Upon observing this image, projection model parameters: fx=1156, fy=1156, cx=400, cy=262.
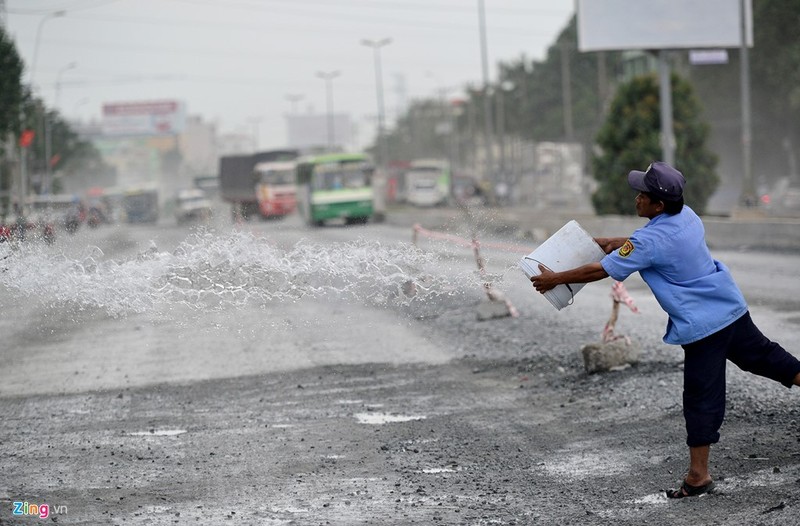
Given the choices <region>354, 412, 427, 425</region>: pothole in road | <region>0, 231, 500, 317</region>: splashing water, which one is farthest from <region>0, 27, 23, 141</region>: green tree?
<region>354, 412, 427, 425</region>: pothole in road

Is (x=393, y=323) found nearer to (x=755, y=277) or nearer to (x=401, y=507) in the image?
(x=755, y=277)

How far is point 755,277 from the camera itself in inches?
711

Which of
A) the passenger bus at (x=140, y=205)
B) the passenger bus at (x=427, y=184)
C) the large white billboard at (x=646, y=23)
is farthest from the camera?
the passenger bus at (x=427, y=184)

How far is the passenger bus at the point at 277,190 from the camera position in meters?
57.0

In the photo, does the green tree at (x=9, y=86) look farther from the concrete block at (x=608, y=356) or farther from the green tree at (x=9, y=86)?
the concrete block at (x=608, y=356)

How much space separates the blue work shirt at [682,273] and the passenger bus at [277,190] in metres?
51.1

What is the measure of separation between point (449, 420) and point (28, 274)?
3213 mm

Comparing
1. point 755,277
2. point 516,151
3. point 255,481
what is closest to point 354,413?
point 255,481

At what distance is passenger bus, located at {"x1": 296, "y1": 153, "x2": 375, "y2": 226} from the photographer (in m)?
44.7

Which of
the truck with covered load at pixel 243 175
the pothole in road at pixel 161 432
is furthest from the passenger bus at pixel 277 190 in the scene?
the pothole in road at pixel 161 432

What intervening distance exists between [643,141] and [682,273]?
26261 millimetres

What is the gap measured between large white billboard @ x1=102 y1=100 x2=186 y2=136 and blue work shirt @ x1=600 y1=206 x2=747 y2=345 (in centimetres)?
11865

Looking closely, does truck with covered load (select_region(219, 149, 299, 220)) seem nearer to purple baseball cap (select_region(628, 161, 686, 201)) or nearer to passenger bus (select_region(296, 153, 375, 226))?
passenger bus (select_region(296, 153, 375, 226))

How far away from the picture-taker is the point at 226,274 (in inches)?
335
